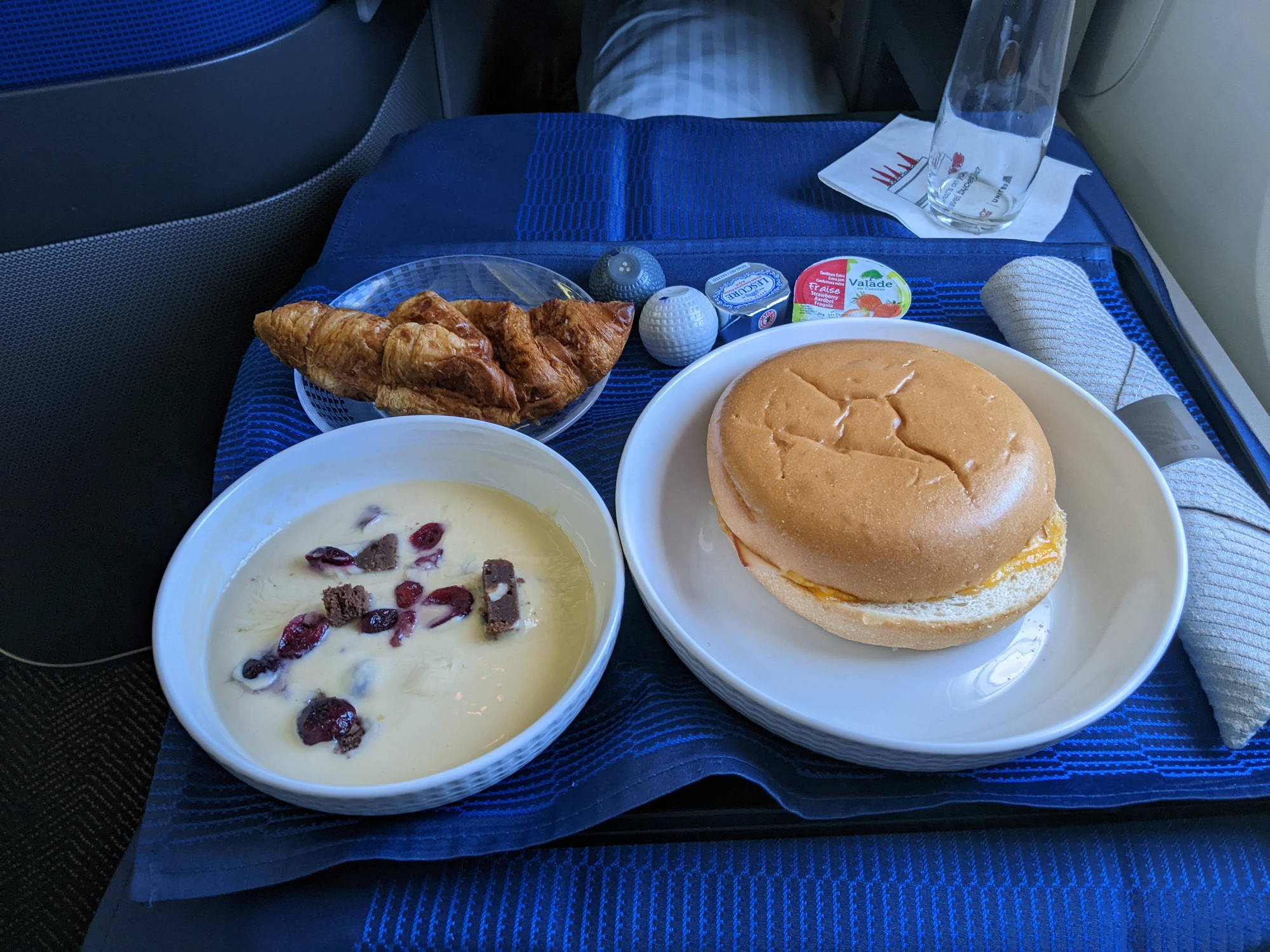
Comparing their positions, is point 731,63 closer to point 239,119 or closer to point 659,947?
point 239,119

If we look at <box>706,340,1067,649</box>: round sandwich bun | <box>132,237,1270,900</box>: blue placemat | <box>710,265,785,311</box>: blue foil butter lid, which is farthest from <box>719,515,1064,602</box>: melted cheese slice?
<box>710,265,785,311</box>: blue foil butter lid

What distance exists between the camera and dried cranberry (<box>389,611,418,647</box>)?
27.6 inches

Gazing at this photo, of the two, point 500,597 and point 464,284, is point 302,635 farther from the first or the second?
Answer: point 464,284

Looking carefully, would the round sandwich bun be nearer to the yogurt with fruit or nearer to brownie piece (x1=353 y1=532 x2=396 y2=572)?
the yogurt with fruit

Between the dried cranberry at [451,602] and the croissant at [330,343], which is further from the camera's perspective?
the croissant at [330,343]

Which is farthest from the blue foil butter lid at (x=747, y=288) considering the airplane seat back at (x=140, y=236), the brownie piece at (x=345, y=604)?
the airplane seat back at (x=140, y=236)

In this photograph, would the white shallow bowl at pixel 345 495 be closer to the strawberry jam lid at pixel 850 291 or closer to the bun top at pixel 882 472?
the bun top at pixel 882 472

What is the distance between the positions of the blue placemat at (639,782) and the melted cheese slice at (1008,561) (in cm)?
12

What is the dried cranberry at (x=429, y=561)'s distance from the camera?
0.76m

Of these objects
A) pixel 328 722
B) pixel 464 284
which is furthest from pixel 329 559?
pixel 464 284

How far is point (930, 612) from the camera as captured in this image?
2.28 feet

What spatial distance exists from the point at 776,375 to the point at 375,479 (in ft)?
1.43

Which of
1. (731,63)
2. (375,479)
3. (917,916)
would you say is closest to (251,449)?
(375,479)

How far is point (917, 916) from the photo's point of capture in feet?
2.08
